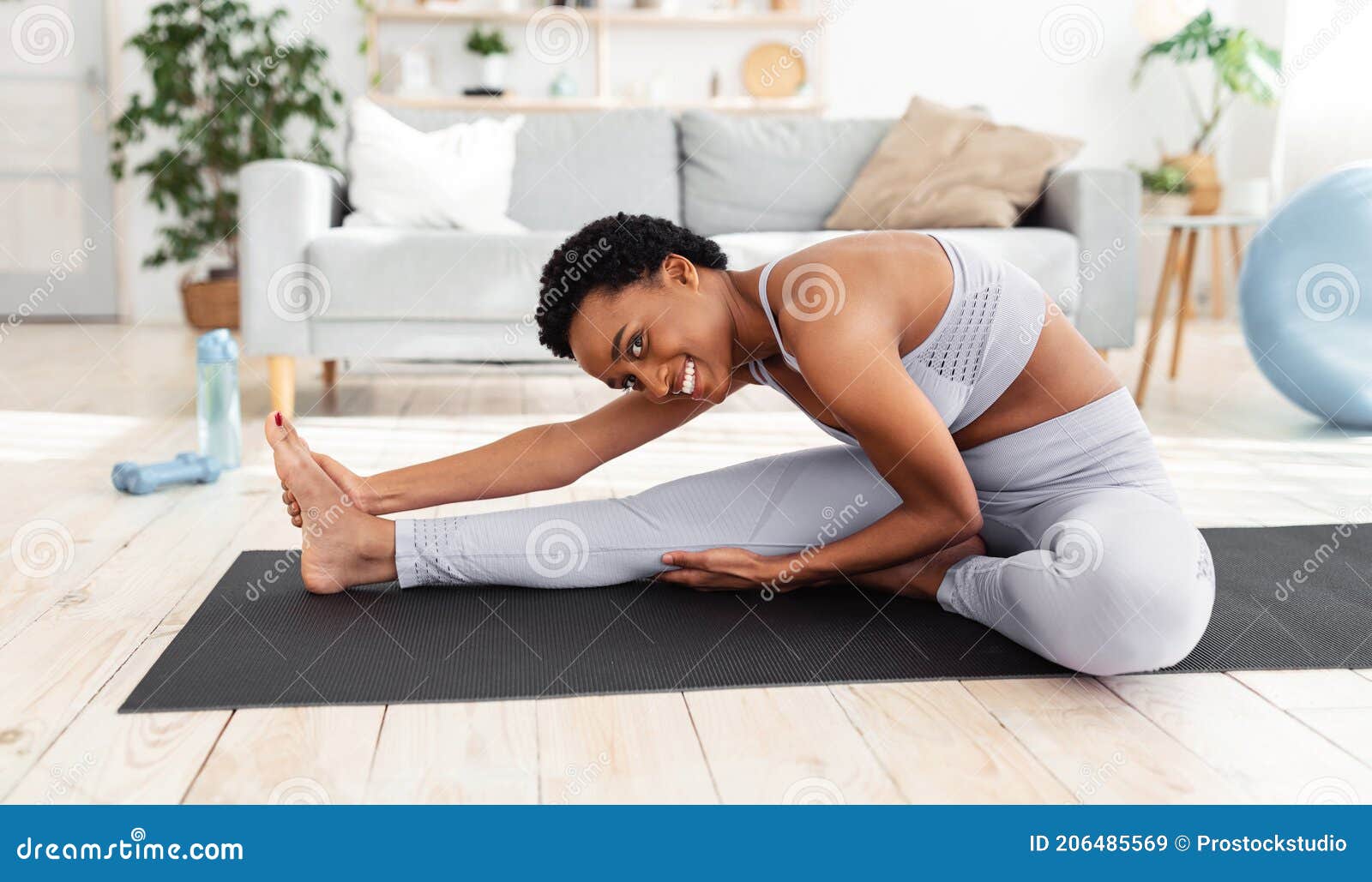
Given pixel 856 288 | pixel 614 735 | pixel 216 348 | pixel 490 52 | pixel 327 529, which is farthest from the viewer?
pixel 490 52

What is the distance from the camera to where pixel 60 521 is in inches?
79.0

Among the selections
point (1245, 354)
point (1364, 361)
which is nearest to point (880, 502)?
point (1364, 361)

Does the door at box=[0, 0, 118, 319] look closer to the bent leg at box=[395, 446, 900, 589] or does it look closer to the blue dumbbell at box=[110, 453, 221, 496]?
the blue dumbbell at box=[110, 453, 221, 496]

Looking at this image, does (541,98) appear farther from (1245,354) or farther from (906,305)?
(906,305)

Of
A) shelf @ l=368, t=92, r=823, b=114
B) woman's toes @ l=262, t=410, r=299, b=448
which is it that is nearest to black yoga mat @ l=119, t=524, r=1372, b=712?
woman's toes @ l=262, t=410, r=299, b=448

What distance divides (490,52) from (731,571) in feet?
14.5

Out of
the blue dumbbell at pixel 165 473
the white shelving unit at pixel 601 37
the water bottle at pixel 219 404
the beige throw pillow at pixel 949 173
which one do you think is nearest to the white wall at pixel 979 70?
the white shelving unit at pixel 601 37

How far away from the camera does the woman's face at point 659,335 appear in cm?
129

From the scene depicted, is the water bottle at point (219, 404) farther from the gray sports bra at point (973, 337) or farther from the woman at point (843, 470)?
the gray sports bra at point (973, 337)

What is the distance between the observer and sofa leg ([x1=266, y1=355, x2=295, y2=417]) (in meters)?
3.02

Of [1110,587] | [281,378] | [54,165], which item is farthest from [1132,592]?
[54,165]

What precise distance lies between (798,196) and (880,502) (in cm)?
228

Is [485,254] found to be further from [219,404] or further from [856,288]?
[856,288]

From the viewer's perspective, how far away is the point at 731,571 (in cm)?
154
